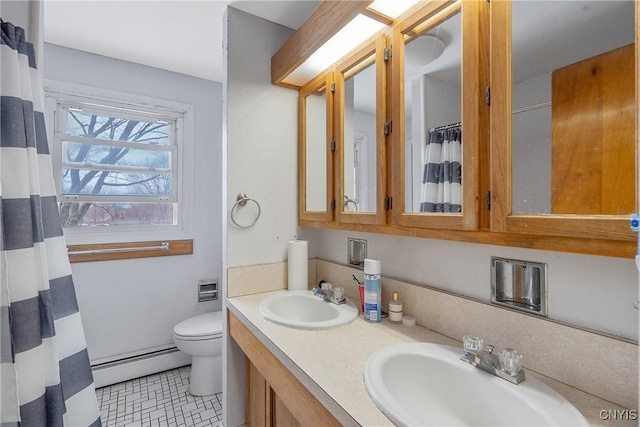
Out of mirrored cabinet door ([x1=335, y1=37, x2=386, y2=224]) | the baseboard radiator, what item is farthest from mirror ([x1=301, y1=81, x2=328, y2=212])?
the baseboard radiator

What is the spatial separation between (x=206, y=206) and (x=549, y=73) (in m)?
2.19

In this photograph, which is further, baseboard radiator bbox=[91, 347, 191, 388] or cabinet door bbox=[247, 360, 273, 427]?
baseboard radiator bbox=[91, 347, 191, 388]

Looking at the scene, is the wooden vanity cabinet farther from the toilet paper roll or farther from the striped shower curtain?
the striped shower curtain

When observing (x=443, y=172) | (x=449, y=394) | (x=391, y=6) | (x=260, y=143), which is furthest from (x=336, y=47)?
(x=449, y=394)

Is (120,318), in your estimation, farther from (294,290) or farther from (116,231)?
(294,290)

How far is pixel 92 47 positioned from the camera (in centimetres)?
184

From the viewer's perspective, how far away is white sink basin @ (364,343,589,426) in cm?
60

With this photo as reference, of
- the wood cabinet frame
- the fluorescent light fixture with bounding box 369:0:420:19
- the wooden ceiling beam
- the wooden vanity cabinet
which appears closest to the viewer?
the wood cabinet frame

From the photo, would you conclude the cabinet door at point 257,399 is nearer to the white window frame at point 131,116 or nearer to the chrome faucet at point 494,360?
the chrome faucet at point 494,360

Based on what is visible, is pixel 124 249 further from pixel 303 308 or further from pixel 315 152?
pixel 315 152

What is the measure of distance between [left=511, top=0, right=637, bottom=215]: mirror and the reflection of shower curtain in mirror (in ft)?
0.49

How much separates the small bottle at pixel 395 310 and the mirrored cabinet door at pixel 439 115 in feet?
1.07

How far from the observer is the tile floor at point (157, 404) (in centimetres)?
162

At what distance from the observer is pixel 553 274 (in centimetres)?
75
